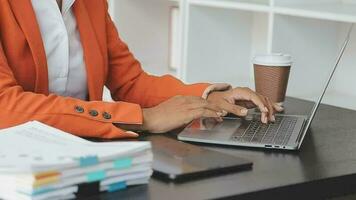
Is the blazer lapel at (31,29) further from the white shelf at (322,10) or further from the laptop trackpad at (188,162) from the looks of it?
the white shelf at (322,10)

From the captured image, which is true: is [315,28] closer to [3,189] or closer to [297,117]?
[297,117]

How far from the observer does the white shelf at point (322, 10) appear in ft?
7.39

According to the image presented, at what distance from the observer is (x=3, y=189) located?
4.09ft

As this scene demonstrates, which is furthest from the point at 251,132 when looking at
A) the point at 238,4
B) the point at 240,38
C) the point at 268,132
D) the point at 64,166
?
the point at 240,38

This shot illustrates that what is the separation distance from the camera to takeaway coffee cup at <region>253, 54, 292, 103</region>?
207cm

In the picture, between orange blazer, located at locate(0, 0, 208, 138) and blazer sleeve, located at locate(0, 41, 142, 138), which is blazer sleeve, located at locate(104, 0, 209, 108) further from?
blazer sleeve, located at locate(0, 41, 142, 138)

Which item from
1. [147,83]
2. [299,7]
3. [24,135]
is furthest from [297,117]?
[24,135]

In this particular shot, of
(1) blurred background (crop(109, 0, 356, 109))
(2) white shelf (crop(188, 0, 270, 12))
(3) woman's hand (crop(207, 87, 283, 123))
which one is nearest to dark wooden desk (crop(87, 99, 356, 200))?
(3) woman's hand (crop(207, 87, 283, 123))

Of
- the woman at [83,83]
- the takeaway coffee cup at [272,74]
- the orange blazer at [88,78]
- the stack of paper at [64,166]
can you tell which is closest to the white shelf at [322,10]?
the takeaway coffee cup at [272,74]

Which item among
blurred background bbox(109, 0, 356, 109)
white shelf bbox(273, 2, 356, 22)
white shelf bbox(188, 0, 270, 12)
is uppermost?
white shelf bbox(273, 2, 356, 22)

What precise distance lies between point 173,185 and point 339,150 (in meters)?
0.48

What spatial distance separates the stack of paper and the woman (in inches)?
11.5

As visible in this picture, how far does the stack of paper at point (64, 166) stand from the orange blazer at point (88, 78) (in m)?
0.28

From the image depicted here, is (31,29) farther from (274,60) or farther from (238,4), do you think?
(238,4)
